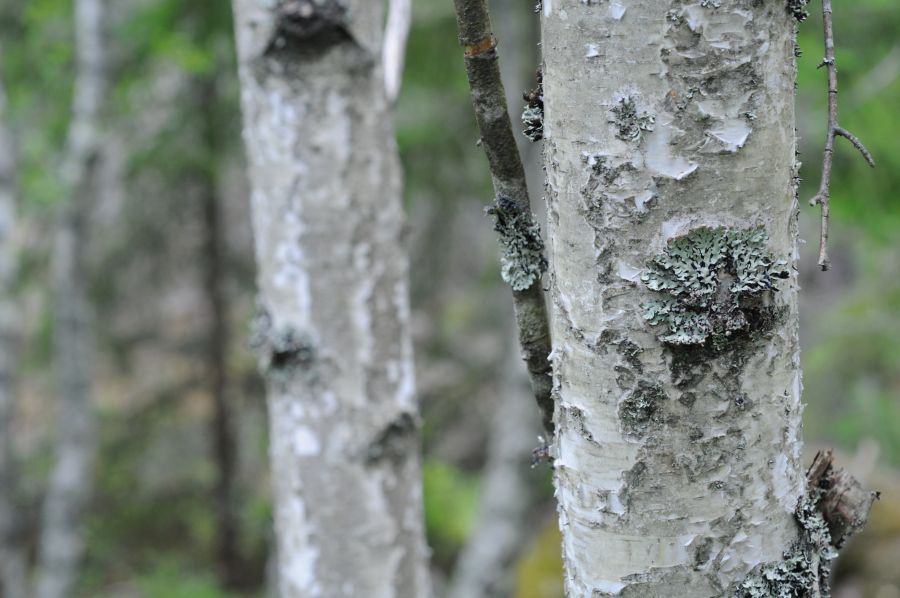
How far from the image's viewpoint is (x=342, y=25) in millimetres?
1986

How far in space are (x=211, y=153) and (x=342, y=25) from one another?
4.25 meters

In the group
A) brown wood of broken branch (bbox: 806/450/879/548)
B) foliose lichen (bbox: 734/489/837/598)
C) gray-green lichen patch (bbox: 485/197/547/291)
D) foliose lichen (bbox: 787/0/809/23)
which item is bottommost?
foliose lichen (bbox: 734/489/837/598)

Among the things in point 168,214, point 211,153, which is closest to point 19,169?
point 168,214

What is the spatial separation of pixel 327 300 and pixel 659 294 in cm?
133

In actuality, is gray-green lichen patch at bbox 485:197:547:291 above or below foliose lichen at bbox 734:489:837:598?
above

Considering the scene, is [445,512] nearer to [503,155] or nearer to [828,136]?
[503,155]

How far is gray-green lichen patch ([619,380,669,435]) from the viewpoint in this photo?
86 centimetres

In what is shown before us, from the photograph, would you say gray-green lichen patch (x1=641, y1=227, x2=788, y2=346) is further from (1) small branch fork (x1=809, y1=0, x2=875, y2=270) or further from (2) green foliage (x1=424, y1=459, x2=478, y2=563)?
(2) green foliage (x1=424, y1=459, x2=478, y2=563)

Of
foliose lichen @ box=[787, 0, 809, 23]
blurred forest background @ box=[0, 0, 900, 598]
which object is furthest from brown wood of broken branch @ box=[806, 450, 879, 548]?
blurred forest background @ box=[0, 0, 900, 598]

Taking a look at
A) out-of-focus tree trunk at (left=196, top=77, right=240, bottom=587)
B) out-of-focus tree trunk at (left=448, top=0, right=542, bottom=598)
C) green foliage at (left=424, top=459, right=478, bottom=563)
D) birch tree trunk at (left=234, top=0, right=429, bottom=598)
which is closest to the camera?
birch tree trunk at (left=234, top=0, right=429, bottom=598)

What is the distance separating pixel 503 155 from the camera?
964 millimetres

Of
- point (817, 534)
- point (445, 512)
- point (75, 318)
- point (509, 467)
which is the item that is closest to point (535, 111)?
point (817, 534)

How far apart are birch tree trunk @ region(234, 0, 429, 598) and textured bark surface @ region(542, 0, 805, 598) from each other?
3.93 ft

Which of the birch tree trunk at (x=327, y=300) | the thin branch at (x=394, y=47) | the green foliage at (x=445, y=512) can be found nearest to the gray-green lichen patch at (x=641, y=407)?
the birch tree trunk at (x=327, y=300)
